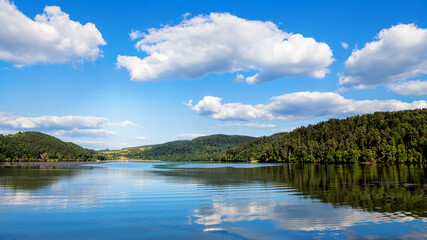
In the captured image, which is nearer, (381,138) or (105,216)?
(105,216)

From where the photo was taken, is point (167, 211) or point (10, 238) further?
point (167, 211)

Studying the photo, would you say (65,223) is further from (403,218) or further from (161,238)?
(403,218)

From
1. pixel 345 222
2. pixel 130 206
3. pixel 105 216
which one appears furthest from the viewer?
pixel 130 206

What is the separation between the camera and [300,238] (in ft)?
46.3

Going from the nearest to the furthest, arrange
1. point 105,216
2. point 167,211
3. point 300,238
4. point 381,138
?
point 300,238 → point 105,216 → point 167,211 → point 381,138

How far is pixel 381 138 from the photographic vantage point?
177875 mm

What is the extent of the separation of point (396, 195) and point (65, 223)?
99.9ft

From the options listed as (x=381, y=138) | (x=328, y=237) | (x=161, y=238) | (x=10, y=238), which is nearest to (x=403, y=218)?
(x=328, y=237)

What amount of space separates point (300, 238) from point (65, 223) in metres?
15.2

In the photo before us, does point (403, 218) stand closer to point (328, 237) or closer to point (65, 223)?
point (328, 237)

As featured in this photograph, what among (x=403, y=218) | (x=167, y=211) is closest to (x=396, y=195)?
(x=403, y=218)

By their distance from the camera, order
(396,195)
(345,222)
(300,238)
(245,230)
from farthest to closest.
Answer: (396,195)
(345,222)
(245,230)
(300,238)

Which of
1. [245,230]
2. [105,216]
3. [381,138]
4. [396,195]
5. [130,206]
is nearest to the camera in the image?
[245,230]

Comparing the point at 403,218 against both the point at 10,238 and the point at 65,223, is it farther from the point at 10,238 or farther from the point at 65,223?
the point at 10,238
